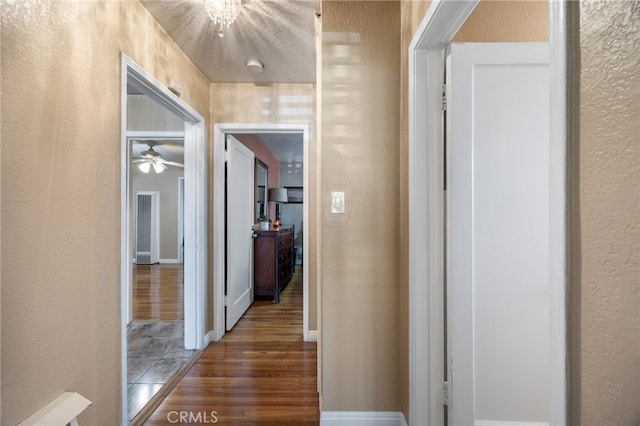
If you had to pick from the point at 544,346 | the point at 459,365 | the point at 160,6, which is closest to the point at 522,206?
the point at 544,346

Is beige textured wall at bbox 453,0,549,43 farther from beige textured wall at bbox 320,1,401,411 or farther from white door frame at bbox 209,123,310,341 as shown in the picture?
white door frame at bbox 209,123,310,341

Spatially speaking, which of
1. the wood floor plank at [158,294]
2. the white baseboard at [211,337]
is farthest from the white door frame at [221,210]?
the wood floor plank at [158,294]

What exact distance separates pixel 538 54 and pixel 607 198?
4.33ft

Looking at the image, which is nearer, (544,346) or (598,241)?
(598,241)

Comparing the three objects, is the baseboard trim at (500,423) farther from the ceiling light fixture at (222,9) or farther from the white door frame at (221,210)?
the ceiling light fixture at (222,9)

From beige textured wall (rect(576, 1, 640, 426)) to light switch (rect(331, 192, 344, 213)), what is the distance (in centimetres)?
121

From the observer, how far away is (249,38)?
2172mm

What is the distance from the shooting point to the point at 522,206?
1427 mm

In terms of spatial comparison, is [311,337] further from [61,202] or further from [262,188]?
[262,188]

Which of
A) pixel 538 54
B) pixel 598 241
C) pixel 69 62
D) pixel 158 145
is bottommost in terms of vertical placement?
pixel 598 241

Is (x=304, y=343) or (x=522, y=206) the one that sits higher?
(x=522, y=206)

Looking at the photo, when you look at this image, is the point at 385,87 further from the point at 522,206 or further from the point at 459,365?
the point at 459,365

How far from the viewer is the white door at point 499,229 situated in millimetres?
1367

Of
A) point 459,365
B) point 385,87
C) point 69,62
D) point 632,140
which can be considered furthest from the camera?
point 385,87
